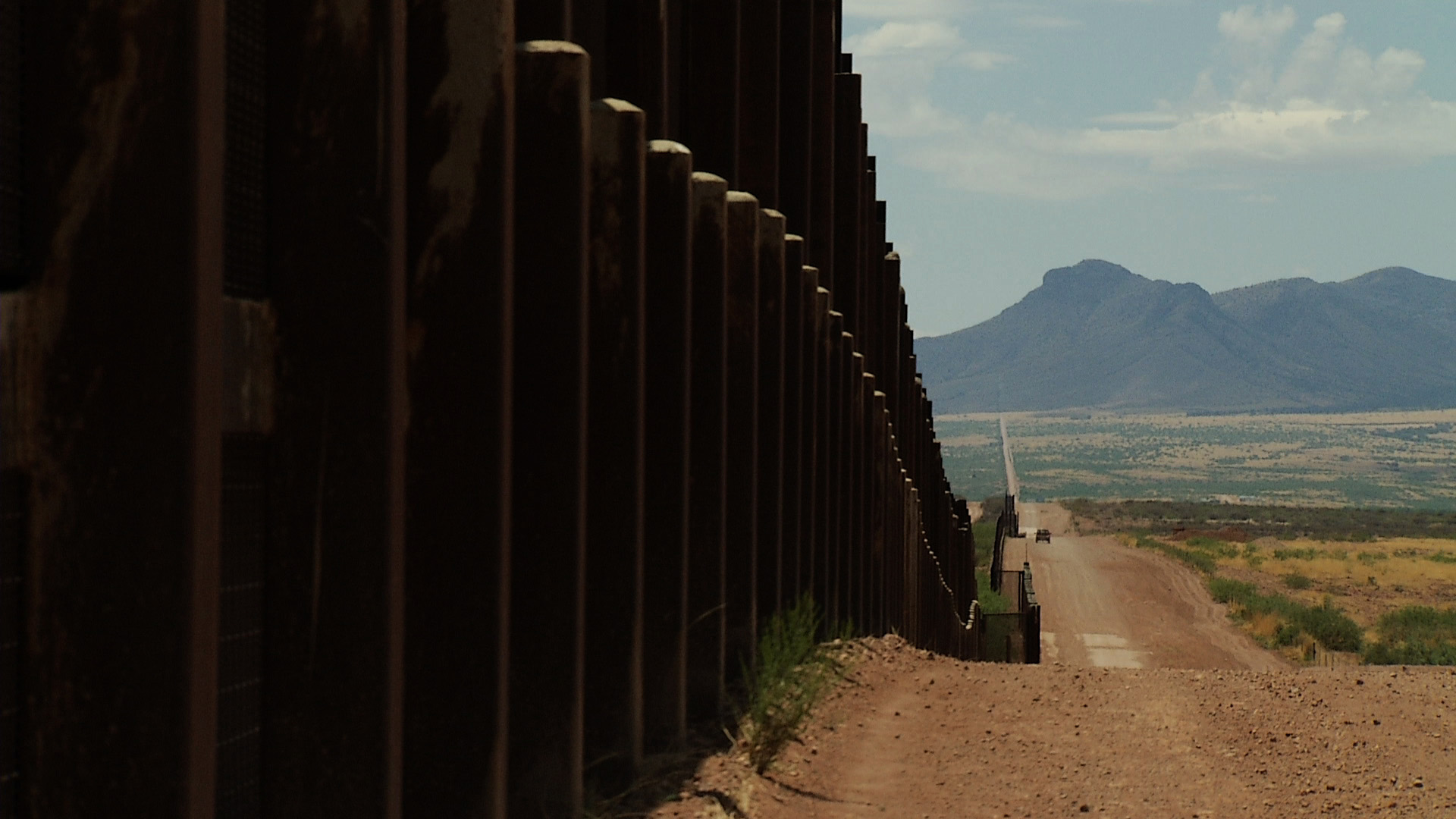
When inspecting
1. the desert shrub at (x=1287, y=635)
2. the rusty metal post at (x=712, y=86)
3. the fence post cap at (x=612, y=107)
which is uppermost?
the rusty metal post at (x=712, y=86)

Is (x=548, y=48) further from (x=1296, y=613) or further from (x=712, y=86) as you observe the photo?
(x=1296, y=613)

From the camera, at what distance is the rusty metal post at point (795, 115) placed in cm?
1255

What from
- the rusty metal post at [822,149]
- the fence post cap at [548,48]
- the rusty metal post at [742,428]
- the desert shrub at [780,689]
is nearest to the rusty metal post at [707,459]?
the desert shrub at [780,689]

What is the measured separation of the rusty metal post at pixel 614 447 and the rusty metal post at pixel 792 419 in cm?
348

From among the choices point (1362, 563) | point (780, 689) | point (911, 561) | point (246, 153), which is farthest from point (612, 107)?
point (1362, 563)

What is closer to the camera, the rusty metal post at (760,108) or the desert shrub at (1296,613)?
the rusty metal post at (760,108)

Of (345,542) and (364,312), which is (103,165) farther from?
(345,542)

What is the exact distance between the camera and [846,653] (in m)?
10.2

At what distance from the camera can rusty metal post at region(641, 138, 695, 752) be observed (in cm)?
652

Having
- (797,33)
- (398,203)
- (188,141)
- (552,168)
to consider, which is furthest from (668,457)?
(797,33)

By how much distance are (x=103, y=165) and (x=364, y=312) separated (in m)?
0.92

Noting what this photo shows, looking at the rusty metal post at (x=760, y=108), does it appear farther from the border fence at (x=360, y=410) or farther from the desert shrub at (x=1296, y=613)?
the desert shrub at (x=1296, y=613)

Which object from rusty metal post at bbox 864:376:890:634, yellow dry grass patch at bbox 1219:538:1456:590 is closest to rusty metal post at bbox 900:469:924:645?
rusty metal post at bbox 864:376:890:634

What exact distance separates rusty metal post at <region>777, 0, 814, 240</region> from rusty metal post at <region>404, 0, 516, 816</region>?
810 centimetres
